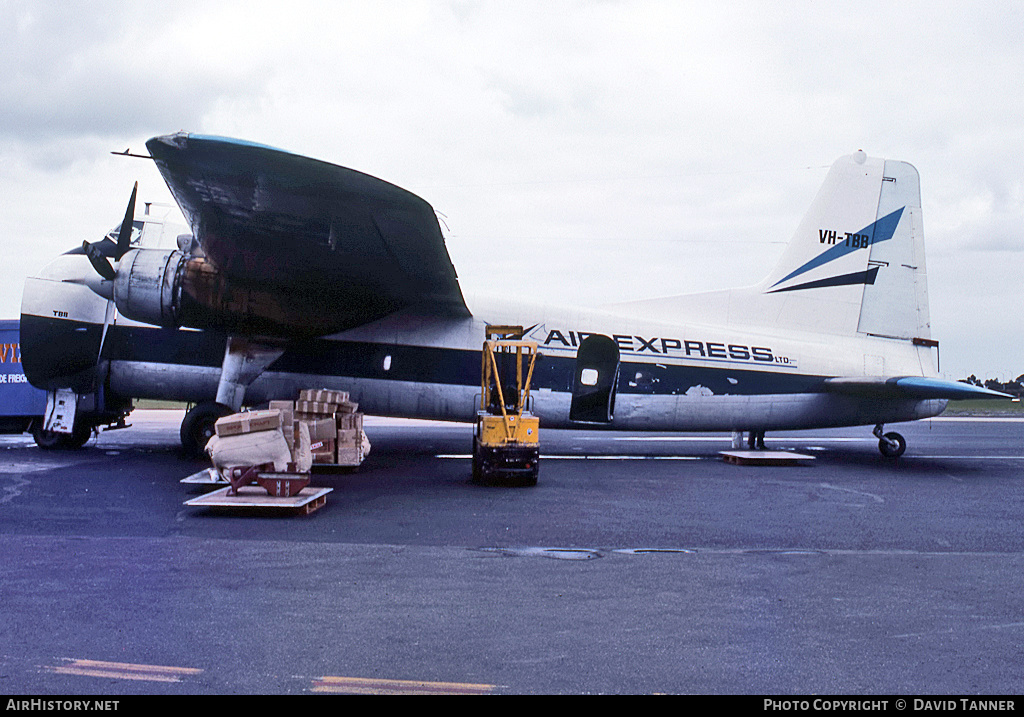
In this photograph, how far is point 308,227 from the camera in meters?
11.2

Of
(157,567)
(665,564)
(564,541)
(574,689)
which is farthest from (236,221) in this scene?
(574,689)

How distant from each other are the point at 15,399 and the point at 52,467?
18.0ft

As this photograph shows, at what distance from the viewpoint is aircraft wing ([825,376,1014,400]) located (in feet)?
43.3

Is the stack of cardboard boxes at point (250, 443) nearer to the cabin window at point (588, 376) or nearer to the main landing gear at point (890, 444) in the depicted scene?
the cabin window at point (588, 376)

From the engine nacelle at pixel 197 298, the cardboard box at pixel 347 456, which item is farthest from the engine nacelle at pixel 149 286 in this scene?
the cardboard box at pixel 347 456

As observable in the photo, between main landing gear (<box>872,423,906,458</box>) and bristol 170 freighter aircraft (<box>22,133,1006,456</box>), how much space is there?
2.1 inches

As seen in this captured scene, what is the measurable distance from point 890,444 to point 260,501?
44.0ft

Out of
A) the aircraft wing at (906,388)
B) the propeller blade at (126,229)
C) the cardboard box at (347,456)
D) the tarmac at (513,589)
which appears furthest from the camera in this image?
the aircraft wing at (906,388)

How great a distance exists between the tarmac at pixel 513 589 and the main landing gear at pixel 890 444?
4.41m

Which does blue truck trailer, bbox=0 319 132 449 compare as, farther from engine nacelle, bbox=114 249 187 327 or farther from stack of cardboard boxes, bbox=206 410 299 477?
stack of cardboard boxes, bbox=206 410 299 477

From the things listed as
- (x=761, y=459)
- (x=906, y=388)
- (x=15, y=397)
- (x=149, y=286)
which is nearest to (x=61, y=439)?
(x=15, y=397)

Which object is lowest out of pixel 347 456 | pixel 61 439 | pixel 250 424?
pixel 61 439

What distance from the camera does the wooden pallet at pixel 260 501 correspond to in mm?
8680

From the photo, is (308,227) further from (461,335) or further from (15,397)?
(15,397)
